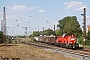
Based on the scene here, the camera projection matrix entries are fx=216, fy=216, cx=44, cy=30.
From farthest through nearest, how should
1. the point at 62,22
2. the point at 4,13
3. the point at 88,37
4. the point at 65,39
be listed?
the point at 62,22 < the point at 4,13 < the point at 88,37 < the point at 65,39

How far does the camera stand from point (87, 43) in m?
56.0

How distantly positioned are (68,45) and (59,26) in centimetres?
10705

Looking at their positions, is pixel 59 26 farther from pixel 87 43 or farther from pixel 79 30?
pixel 87 43

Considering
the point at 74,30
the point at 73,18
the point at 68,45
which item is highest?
the point at 73,18

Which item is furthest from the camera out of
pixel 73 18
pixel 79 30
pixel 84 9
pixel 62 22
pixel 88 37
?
pixel 62 22

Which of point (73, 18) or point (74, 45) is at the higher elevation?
point (73, 18)

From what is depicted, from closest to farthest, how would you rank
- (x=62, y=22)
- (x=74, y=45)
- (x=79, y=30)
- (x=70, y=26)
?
(x=74, y=45), (x=70, y=26), (x=79, y=30), (x=62, y=22)

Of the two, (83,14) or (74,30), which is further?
(74,30)

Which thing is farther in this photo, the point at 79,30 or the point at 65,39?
the point at 79,30

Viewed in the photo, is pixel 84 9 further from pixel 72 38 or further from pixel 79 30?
pixel 79 30

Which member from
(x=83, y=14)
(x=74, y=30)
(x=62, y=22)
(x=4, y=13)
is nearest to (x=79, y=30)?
(x=74, y=30)

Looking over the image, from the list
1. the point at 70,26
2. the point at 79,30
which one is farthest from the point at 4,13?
the point at 79,30

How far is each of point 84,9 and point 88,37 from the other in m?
10.8

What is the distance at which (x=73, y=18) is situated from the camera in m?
133
